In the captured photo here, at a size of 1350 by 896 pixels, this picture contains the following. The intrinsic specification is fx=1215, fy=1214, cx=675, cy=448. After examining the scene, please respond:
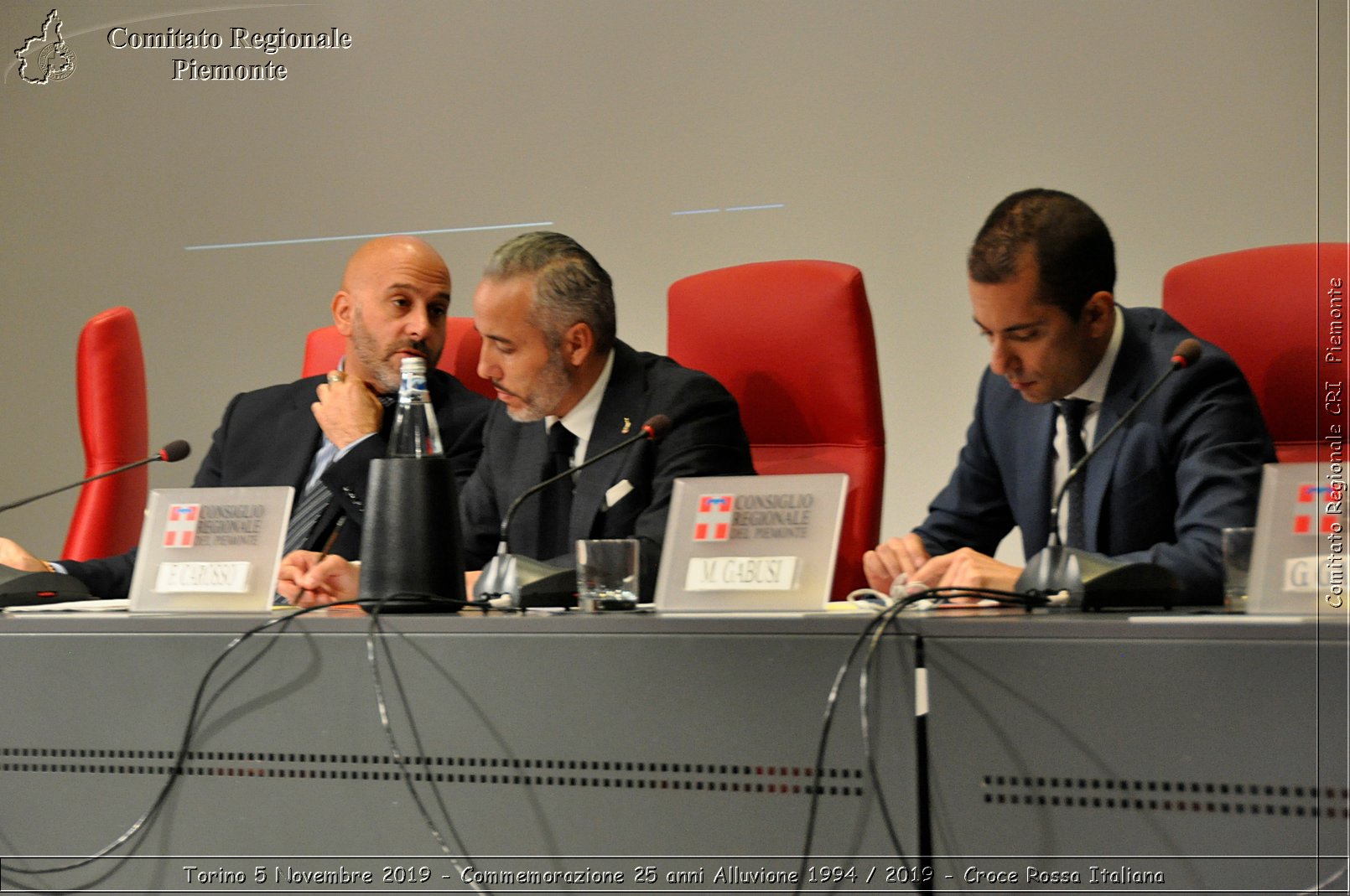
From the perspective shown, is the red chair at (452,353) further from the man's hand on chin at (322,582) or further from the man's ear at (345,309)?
the man's hand on chin at (322,582)

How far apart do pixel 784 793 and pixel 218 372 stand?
263 centimetres

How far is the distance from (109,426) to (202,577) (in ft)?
4.81

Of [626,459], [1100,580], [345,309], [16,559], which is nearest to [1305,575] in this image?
[1100,580]

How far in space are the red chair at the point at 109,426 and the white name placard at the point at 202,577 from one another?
1.33 m

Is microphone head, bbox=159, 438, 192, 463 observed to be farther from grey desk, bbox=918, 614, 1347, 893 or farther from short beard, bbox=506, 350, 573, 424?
grey desk, bbox=918, 614, 1347, 893

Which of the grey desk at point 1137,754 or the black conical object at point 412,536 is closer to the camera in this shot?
the grey desk at point 1137,754

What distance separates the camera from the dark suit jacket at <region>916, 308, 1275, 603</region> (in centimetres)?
162

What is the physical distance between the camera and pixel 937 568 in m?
1.37

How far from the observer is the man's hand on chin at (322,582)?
148 centimetres

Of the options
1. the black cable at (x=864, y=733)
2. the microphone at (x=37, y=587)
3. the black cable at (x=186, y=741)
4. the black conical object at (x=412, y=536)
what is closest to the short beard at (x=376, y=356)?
the microphone at (x=37, y=587)

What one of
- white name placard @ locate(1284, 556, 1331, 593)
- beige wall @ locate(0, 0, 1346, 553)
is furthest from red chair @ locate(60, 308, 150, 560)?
white name placard @ locate(1284, 556, 1331, 593)

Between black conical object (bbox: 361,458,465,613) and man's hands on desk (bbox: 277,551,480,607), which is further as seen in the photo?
man's hands on desk (bbox: 277,551,480,607)

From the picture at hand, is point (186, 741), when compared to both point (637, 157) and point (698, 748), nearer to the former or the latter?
point (698, 748)

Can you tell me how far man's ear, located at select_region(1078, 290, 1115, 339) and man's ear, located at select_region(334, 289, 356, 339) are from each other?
5.11 ft
